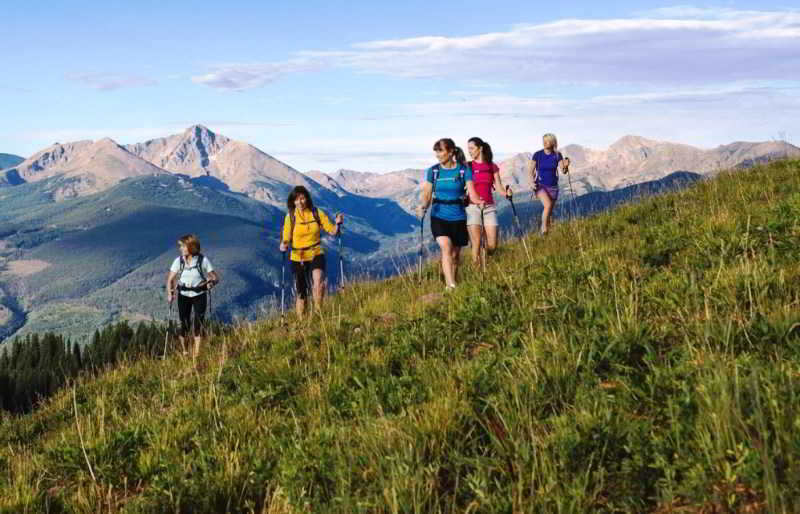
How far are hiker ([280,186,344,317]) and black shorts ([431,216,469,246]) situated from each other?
2.60 meters

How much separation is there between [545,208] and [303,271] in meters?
6.22

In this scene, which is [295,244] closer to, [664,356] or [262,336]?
[262,336]

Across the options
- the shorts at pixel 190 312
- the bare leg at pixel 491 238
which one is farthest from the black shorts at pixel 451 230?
the shorts at pixel 190 312

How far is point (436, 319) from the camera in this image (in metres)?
7.62

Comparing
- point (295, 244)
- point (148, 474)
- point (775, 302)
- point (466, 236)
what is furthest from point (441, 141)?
point (148, 474)

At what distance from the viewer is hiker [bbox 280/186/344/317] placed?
1406 centimetres

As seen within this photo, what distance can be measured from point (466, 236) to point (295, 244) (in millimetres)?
3813

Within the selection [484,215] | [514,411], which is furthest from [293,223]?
[514,411]

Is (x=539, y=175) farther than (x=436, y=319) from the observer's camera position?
Yes

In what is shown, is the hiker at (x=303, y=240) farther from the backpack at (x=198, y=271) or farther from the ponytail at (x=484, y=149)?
the ponytail at (x=484, y=149)

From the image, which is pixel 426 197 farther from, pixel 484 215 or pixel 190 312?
pixel 190 312

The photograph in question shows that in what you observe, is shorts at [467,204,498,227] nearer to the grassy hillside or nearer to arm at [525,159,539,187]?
arm at [525,159,539,187]

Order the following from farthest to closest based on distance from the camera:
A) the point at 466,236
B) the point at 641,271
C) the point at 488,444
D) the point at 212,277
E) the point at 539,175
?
the point at 539,175, the point at 212,277, the point at 466,236, the point at 641,271, the point at 488,444

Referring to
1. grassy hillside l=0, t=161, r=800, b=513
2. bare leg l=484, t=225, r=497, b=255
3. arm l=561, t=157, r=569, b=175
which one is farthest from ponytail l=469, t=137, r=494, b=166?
grassy hillside l=0, t=161, r=800, b=513
